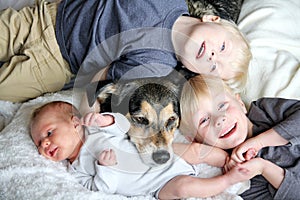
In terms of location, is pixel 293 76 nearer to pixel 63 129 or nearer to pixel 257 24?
pixel 257 24

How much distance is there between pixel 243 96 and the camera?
4.44 ft

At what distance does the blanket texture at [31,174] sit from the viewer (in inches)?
40.6

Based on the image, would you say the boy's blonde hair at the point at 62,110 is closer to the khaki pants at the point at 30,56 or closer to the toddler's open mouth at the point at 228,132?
the khaki pants at the point at 30,56

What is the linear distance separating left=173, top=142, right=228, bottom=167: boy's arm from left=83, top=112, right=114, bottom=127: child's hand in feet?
0.63

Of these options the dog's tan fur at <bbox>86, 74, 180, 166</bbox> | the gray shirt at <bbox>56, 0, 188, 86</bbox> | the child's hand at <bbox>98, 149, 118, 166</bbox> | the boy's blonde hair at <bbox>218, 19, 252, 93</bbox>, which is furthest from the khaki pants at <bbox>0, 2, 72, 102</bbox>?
the boy's blonde hair at <bbox>218, 19, 252, 93</bbox>

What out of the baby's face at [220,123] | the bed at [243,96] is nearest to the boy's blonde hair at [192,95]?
the baby's face at [220,123]

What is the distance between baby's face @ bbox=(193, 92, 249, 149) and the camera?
1.16 meters

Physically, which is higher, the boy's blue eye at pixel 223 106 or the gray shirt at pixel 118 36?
the gray shirt at pixel 118 36

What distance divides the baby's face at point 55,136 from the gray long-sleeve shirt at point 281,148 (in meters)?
0.44

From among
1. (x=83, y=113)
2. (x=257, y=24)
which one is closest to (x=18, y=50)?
(x=83, y=113)

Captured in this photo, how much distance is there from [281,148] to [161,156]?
306 millimetres

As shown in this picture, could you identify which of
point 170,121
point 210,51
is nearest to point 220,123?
point 170,121

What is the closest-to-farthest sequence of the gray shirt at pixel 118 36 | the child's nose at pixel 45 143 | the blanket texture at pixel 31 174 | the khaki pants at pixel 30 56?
the blanket texture at pixel 31 174
the child's nose at pixel 45 143
the gray shirt at pixel 118 36
the khaki pants at pixel 30 56

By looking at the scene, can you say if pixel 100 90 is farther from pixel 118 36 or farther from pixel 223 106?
pixel 223 106
